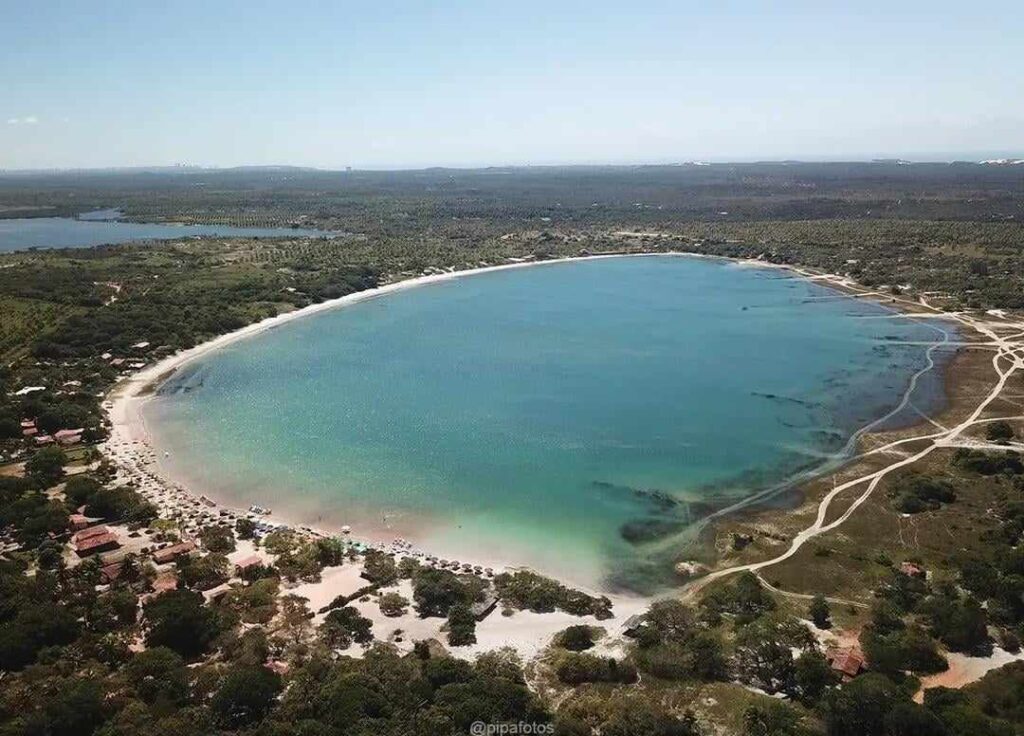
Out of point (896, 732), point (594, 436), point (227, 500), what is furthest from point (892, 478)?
point (227, 500)

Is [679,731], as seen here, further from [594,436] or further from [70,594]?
[594,436]

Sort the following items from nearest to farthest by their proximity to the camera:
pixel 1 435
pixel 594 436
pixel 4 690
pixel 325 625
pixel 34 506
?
pixel 4 690, pixel 325 625, pixel 34 506, pixel 1 435, pixel 594 436

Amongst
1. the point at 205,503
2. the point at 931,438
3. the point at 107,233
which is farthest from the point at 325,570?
the point at 107,233

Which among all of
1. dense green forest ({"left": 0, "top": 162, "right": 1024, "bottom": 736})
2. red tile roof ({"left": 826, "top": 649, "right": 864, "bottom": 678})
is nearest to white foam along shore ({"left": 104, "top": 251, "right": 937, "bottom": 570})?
dense green forest ({"left": 0, "top": 162, "right": 1024, "bottom": 736})

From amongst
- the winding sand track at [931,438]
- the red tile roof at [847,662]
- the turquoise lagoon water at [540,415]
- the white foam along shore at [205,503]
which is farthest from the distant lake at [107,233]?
the red tile roof at [847,662]

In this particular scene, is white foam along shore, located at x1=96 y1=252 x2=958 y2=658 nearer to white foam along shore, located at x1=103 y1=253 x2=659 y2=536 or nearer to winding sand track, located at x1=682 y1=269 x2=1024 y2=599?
white foam along shore, located at x1=103 y1=253 x2=659 y2=536

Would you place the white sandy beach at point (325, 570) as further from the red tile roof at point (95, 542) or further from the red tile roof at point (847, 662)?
the red tile roof at point (847, 662)
